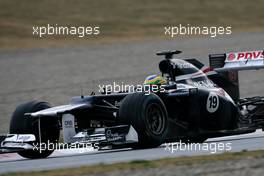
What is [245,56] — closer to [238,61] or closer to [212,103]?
[238,61]

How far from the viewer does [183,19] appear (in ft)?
135

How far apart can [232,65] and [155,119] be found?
3.03 meters

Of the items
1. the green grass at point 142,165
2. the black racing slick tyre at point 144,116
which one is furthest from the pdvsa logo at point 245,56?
the green grass at point 142,165

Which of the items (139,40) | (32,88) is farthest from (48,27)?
(32,88)

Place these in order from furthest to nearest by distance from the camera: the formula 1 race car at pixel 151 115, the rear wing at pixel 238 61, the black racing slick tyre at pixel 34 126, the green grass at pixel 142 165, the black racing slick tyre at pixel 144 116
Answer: the rear wing at pixel 238 61 < the black racing slick tyre at pixel 34 126 < the formula 1 race car at pixel 151 115 < the black racing slick tyre at pixel 144 116 < the green grass at pixel 142 165

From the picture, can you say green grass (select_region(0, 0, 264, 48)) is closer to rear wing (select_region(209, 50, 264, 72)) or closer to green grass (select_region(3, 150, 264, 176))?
rear wing (select_region(209, 50, 264, 72))

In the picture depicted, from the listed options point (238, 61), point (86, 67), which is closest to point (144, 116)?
point (238, 61)

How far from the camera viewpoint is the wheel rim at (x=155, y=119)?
12633mm

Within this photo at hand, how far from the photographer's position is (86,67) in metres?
29.2

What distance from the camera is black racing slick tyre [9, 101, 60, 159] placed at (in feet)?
43.5

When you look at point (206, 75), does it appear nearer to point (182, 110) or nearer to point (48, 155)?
point (182, 110)

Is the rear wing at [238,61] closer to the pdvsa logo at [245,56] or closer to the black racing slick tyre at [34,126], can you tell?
the pdvsa logo at [245,56]

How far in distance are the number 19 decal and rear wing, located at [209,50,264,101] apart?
1114 millimetres

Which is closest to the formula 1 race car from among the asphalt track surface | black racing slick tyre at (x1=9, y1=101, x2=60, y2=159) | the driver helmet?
black racing slick tyre at (x1=9, y1=101, x2=60, y2=159)
